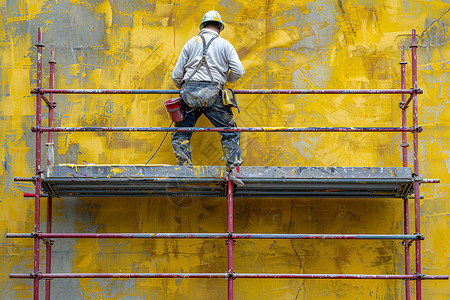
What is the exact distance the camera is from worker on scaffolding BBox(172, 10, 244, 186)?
20.8 ft

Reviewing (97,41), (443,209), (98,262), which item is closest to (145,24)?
(97,41)

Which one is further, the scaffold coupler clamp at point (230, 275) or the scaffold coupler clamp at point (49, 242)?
the scaffold coupler clamp at point (49, 242)

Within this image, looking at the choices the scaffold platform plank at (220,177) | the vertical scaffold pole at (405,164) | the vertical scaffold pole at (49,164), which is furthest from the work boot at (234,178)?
the vertical scaffold pole at (49,164)

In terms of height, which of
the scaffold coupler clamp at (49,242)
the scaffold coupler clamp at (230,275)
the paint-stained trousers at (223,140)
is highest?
the paint-stained trousers at (223,140)

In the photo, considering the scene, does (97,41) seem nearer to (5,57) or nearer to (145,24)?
(145,24)

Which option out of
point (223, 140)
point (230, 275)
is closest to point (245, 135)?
point (223, 140)

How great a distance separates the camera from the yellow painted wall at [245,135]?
272 inches

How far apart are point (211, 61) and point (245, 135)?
1214 millimetres

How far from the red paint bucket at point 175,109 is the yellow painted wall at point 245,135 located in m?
0.79

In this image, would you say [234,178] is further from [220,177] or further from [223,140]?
[223,140]

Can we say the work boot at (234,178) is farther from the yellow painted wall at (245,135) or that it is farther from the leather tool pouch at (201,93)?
the yellow painted wall at (245,135)

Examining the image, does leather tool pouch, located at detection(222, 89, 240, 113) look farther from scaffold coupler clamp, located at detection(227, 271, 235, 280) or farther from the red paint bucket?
scaffold coupler clamp, located at detection(227, 271, 235, 280)

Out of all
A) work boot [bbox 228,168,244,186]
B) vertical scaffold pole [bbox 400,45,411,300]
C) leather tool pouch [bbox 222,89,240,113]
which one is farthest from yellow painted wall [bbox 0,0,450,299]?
work boot [bbox 228,168,244,186]

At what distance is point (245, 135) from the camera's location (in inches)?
284
